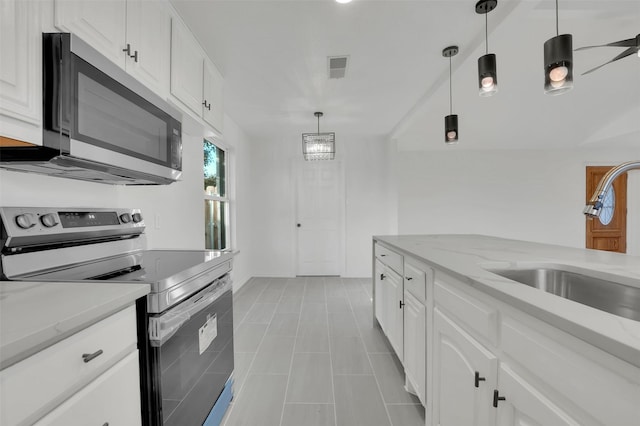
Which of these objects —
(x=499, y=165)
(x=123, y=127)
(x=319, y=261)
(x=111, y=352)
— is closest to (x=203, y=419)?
(x=111, y=352)

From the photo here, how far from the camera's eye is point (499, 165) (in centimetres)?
488

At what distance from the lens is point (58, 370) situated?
0.63 m

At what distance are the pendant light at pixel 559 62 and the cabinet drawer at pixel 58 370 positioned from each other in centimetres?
208

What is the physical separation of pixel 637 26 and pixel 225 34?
11.8 ft

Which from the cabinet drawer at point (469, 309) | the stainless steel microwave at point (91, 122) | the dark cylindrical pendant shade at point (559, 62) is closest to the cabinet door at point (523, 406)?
the cabinet drawer at point (469, 309)

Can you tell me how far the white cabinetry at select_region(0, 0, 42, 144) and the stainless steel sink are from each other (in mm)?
1758

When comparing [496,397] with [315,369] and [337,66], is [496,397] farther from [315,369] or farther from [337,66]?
[337,66]

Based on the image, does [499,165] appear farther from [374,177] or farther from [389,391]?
[389,391]

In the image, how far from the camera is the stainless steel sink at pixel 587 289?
37.6 inches

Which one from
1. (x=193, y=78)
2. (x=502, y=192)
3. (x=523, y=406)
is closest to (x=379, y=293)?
(x=523, y=406)

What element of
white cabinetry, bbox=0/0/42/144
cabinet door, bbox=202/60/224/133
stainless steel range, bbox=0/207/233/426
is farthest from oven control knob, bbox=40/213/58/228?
cabinet door, bbox=202/60/224/133

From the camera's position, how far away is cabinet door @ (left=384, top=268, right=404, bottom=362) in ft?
6.12

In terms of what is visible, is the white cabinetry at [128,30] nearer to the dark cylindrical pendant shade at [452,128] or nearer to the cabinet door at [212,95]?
the cabinet door at [212,95]

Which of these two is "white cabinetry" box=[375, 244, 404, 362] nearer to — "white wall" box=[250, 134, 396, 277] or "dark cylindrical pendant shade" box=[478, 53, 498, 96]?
"dark cylindrical pendant shade" box=[478, 53, 498, 96]
